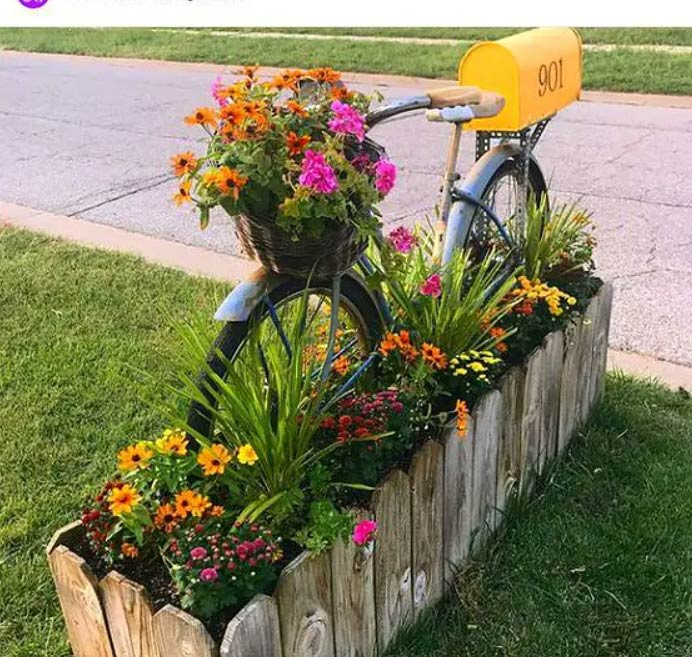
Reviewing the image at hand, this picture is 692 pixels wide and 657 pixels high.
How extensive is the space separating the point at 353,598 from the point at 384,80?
9118 mm

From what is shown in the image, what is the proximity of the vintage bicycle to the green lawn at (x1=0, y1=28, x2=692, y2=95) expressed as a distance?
6427mm

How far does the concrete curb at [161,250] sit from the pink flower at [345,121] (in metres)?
2.14

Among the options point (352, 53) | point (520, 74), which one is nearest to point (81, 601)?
point (520, 74)

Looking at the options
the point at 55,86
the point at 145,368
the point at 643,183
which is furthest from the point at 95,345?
the point at 55,86

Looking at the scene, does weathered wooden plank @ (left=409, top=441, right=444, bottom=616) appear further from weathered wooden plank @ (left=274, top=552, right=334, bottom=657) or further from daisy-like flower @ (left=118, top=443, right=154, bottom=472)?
daisy-like flower @ (left=118, top=443, right=154, bottom=472)

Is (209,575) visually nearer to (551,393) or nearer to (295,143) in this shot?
(295,143)

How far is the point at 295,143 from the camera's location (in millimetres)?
1925

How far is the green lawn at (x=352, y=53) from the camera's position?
31.5 feet

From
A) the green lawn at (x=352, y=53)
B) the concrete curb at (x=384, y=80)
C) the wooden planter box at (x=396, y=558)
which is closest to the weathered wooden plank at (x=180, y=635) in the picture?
the wooden planter box at (x=396, y=558)

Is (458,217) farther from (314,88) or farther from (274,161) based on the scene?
(274,161)

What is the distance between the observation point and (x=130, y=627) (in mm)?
1827

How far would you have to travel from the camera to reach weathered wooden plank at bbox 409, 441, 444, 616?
2193 millimetres

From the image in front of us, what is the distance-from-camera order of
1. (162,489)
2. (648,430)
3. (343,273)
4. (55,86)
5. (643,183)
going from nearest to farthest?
(162,489) → (343,273) → (648,430) → (643,183) → (55,86)

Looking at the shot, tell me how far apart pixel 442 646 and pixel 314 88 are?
148 cm
